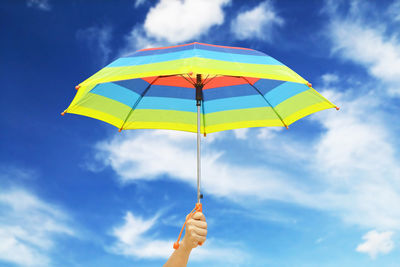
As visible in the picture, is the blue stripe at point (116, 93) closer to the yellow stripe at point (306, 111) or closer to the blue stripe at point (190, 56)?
the blue stripe at point (190, 56)

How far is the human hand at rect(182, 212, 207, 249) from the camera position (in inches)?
144

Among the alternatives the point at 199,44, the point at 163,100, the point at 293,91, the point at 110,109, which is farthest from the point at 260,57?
the point at 110,109

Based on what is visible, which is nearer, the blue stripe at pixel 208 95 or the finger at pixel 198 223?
the finger at pixel 198 223

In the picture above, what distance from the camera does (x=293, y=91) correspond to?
4703 millimetres

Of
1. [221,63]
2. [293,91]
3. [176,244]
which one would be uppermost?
[293,91]

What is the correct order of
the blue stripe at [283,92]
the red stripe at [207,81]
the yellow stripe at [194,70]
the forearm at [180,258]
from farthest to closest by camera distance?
the red stripe at [207,81], the blue stripe at [283,92], the forearm at [180,258], the yellow stripe at [194,70]

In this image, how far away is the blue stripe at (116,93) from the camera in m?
4.56

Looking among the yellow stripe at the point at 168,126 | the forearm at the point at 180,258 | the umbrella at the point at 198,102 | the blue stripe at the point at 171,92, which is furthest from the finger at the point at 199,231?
the blue stripe at the point at 171,92

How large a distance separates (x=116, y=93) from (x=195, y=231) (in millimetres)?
2039

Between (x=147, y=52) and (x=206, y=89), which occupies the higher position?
(x=206, y=89)

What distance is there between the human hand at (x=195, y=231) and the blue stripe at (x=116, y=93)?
1.84 m

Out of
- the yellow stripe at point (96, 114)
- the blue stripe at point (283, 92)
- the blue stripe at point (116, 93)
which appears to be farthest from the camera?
the blue stripe at point (283, 92)

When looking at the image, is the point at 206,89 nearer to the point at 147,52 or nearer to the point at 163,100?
the point at 163,100

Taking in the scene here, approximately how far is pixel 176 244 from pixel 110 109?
1.93 m
